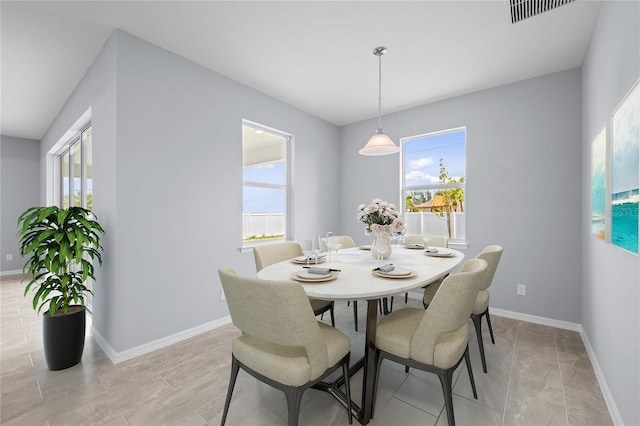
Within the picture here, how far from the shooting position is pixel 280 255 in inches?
96.7

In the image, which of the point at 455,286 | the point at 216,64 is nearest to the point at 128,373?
the point at 455,286

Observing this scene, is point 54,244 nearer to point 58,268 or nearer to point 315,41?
point 58,268

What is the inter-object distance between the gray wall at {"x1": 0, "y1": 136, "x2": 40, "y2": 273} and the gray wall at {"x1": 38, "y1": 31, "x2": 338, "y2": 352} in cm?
379

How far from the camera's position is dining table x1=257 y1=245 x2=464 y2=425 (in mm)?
1385

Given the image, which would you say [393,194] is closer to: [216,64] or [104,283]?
[216,64]

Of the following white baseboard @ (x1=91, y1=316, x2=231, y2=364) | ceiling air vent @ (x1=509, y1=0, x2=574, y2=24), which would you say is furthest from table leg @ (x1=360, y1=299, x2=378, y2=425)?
ceiling air vent @ (x1=509, y1=0, x2=574, y2=24)

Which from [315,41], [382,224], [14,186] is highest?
[315,41]

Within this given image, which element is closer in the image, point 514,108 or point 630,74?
point 630,74

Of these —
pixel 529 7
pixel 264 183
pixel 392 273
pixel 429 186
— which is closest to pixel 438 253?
pixel 392 273

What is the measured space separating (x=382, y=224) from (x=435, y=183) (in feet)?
6.74

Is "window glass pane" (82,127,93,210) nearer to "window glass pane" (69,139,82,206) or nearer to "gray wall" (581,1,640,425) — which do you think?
"window glass pane" (69,139,82,206)

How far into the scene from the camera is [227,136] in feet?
10.2

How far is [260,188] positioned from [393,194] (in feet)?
6.58

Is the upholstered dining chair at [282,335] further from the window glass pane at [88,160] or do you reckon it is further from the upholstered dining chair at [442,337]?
the window glass pane at [88,160]
